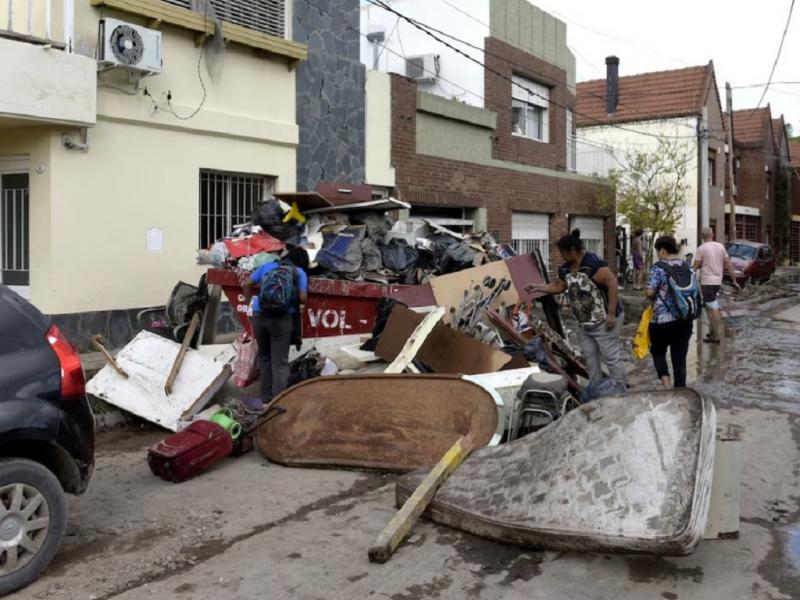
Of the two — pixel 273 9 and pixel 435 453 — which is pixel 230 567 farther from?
pixel 273 9

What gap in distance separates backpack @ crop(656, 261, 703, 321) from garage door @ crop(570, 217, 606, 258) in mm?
14831

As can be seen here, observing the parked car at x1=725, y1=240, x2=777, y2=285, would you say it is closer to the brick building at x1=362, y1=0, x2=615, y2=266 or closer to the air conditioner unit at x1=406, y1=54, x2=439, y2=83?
the brick building at x1=362, y1=0, x2=615, y2=266

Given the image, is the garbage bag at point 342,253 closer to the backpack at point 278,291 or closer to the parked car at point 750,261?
the backpack at point 278,291

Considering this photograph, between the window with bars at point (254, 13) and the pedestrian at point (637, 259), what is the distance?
50.6 ft

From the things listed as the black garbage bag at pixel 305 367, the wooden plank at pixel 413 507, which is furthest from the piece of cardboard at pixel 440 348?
the wooden plank at pixel 413 507

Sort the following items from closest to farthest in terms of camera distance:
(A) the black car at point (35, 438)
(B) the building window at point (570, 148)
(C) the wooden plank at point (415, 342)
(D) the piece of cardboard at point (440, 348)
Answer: (A) the black car at point (35, 438) < (C) the wooden plank at point (415, 342) < (D) the piece of cardboard at point (440, 348) < (B) the building window at point (570, 148)

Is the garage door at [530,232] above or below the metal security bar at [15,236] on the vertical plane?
above

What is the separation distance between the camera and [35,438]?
13.5 feet

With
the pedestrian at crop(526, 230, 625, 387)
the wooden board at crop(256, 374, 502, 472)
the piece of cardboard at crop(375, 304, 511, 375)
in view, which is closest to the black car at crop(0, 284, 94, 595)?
the wooden board at crop(256, 374, 502, 472)

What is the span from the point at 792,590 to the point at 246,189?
1006 centimetres

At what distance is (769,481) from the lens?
582 cm

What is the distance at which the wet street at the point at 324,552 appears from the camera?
4051 mm

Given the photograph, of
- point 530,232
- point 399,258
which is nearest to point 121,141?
point 399,258

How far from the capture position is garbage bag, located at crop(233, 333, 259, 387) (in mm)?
8328
